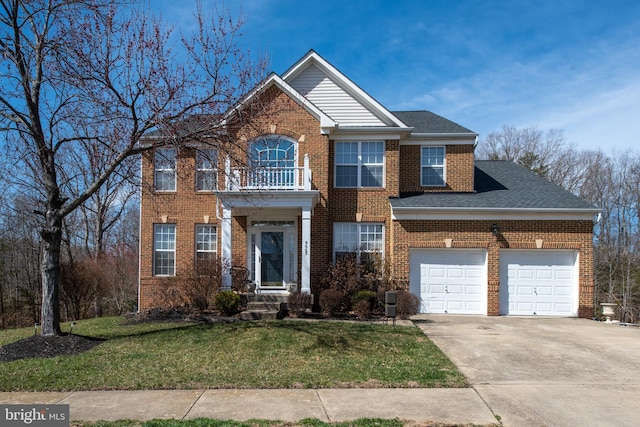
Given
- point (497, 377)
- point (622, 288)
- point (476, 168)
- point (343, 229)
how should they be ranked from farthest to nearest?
point (622, 288) → point (476, 168) → point (343, 229) → point (497, 377)

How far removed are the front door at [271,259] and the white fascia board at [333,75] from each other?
583cm

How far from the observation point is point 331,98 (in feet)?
58.8

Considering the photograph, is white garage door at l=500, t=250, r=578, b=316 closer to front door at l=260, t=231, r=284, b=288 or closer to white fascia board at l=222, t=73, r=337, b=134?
white fascia board at l=222, t=73, r=337, b=134

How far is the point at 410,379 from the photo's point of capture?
7.73 meters

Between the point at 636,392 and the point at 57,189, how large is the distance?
11561 mm

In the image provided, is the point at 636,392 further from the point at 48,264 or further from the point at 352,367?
the point at 48,264

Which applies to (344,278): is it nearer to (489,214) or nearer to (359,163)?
(359,163)

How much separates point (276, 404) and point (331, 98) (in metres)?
13.5

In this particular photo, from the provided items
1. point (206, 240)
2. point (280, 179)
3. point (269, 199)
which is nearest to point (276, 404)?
point (269, 199)

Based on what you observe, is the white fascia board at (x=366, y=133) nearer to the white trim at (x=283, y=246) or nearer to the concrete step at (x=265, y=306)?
the white trim at (x=283, y=246)

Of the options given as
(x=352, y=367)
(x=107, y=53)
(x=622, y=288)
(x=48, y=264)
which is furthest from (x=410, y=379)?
(x=622, y=288)

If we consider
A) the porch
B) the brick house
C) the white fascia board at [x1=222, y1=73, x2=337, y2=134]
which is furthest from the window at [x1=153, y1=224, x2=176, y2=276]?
the white fascia board at [x1=222, y1=73, x2=337, y2=134]

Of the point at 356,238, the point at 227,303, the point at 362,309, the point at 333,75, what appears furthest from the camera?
the point at 333,75

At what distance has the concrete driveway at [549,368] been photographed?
6340mm
